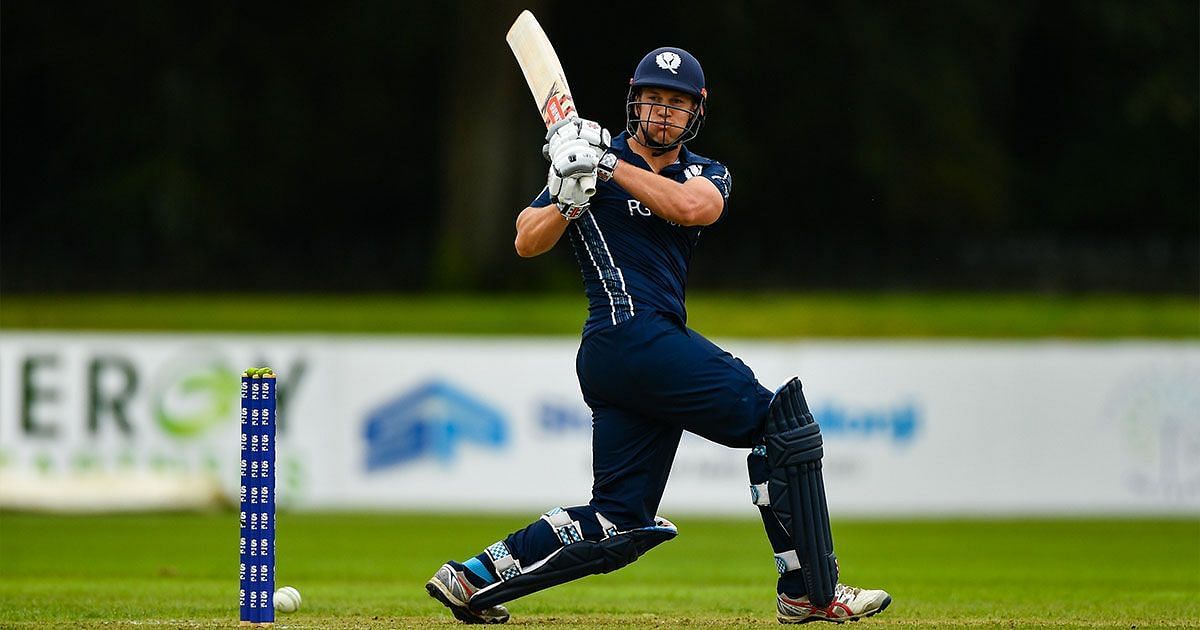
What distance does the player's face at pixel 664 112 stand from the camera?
5.39 metres

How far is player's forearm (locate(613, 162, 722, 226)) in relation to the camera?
5.19 metres

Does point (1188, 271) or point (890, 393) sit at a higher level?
point (1188, 271)

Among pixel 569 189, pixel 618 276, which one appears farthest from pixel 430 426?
pixel 569 189

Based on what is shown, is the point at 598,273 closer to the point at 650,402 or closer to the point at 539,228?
the point at 539,228

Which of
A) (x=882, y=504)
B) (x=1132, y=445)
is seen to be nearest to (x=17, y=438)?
(x=882, y=504)

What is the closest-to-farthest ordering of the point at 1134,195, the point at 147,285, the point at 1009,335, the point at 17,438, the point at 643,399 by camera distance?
the point at 643,399 < the point at 17,438 < the point at 1009,335 < the point at 147,285 < the point at 1134,195

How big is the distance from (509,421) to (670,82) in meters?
7.76

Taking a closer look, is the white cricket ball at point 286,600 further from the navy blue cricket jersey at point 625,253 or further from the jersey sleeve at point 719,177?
the jersey sleeve at point 719,177

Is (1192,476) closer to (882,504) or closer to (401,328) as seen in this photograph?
(882,504)

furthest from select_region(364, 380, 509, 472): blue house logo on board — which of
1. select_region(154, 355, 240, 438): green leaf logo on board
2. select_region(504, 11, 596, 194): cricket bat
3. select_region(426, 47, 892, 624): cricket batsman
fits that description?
select_region(426, 47, 892, 624): cricket batsman

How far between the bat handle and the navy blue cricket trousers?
437 millimetres

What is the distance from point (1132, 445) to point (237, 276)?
530 inches

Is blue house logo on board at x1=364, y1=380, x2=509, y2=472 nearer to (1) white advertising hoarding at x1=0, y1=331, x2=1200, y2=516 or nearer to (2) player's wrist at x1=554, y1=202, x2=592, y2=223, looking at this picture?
(1) white advertising hoarding at x1=0, y1=331, x2=1200, y2=516

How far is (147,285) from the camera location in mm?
22469
